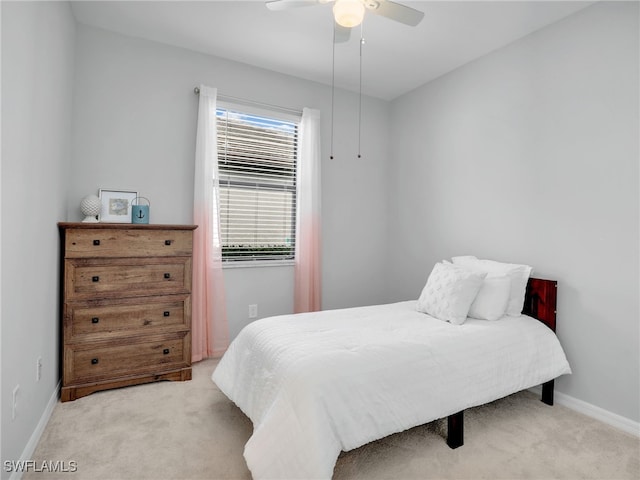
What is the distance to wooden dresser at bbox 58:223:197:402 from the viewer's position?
2.31 metres

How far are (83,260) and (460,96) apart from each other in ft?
11.2

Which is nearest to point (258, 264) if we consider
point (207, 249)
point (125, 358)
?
point (207, 249)

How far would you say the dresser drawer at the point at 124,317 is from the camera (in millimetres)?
2318

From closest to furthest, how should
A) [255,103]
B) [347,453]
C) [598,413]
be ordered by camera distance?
1. [347,453]
2. [598,413]
3. [255,103]

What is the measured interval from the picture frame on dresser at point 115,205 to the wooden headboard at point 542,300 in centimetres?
318

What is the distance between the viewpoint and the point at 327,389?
4.98 ft

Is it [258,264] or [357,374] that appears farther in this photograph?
[258,264]

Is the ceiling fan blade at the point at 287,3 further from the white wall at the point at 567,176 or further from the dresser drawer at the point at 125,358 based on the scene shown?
the dresser drawer at the point at 125,358

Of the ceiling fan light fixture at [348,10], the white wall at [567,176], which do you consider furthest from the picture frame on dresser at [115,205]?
the white wall at [567,176]

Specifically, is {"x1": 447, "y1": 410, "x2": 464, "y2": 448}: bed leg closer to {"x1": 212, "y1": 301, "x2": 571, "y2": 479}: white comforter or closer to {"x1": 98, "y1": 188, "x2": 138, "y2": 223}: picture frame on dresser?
{"x1": 212, "y1": 301, "x2": 571, "y2": 479}: white comforter

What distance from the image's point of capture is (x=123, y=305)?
246 centimetres

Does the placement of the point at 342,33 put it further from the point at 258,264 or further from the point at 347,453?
the point at 347,453

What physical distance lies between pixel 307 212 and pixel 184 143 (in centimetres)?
131

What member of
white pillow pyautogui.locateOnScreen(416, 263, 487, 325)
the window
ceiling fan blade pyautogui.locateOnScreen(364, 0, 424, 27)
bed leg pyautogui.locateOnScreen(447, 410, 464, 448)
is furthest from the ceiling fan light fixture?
bed leg pyautogui.locateOnScreen(447, 410, 464, 448)
